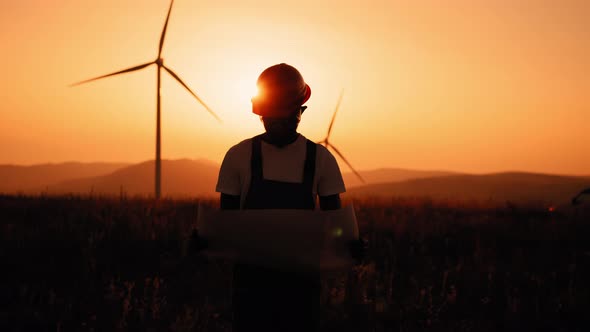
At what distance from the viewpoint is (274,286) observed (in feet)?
9.68

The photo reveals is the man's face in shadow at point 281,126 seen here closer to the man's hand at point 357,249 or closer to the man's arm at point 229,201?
the man's arm at point 229,201

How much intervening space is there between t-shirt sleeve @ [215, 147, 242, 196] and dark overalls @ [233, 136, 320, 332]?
0.10m

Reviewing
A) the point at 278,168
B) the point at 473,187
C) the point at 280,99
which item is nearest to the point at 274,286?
the point at 278,168

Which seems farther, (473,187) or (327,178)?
(473,187)

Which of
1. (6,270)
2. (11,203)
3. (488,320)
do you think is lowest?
(488,320)

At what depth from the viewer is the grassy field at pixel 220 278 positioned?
548cm

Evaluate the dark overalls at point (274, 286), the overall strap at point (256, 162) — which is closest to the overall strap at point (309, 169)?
the dark overalls at point (274, 286)

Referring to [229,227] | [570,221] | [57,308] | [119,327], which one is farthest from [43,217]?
[570,221]

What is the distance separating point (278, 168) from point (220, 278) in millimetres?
4364

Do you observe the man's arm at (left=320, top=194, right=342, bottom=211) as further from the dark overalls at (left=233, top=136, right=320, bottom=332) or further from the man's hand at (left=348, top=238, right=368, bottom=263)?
the man's hand at (left=348, top=238, right=368, bottom=263)

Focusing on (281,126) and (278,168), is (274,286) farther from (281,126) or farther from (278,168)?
(281,126)

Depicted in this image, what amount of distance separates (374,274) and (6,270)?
5096mm

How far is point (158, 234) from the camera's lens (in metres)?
8.68

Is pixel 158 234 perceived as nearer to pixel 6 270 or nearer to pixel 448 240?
pixel 6 270
